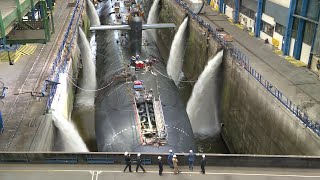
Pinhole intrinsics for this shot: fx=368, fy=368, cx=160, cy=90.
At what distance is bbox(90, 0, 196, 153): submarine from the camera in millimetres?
26531

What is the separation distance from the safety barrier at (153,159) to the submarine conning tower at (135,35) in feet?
77.2

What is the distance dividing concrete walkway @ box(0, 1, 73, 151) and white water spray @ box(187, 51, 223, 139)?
1634 centimetres

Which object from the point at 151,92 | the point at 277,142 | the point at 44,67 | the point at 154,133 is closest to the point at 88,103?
the point at 44,67

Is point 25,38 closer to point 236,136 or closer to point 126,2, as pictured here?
point 236,136

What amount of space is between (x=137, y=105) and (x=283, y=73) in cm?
1605

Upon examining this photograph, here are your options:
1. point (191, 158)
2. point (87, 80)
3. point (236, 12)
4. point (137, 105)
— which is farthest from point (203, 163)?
point (236, 12)

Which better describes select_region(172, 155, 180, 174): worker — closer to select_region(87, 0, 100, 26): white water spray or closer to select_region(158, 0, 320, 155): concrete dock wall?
select_region(158, 0, 320, 155): concrete dock wall

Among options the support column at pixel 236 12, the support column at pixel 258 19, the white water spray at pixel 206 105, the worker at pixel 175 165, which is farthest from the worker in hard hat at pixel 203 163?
the support column at pixel 236 12

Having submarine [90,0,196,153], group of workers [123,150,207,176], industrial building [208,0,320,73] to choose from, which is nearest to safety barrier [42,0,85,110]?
submarine [90,0,196,153]

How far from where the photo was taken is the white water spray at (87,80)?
4628 centimetres

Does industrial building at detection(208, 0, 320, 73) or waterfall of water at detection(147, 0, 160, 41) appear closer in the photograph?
industrial building at detection(208, 0, 320, 73)

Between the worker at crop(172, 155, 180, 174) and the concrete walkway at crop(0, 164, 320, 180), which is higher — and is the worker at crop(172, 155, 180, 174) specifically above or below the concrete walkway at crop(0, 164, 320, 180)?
above

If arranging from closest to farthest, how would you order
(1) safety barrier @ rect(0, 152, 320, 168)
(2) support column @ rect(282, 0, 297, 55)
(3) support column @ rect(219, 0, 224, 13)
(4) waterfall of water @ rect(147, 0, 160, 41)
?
(1) safety barrier @ rect(0, 152, 320, 168), (2) support column @ rect(282, 0, 297, 55), (3) support column @ rect(219, 0, 224, 13), (4) waterfall of water @ rect(147, 0, 160, 41)

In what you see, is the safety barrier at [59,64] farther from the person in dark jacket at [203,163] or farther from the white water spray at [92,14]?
the white water spray at [92,14]
